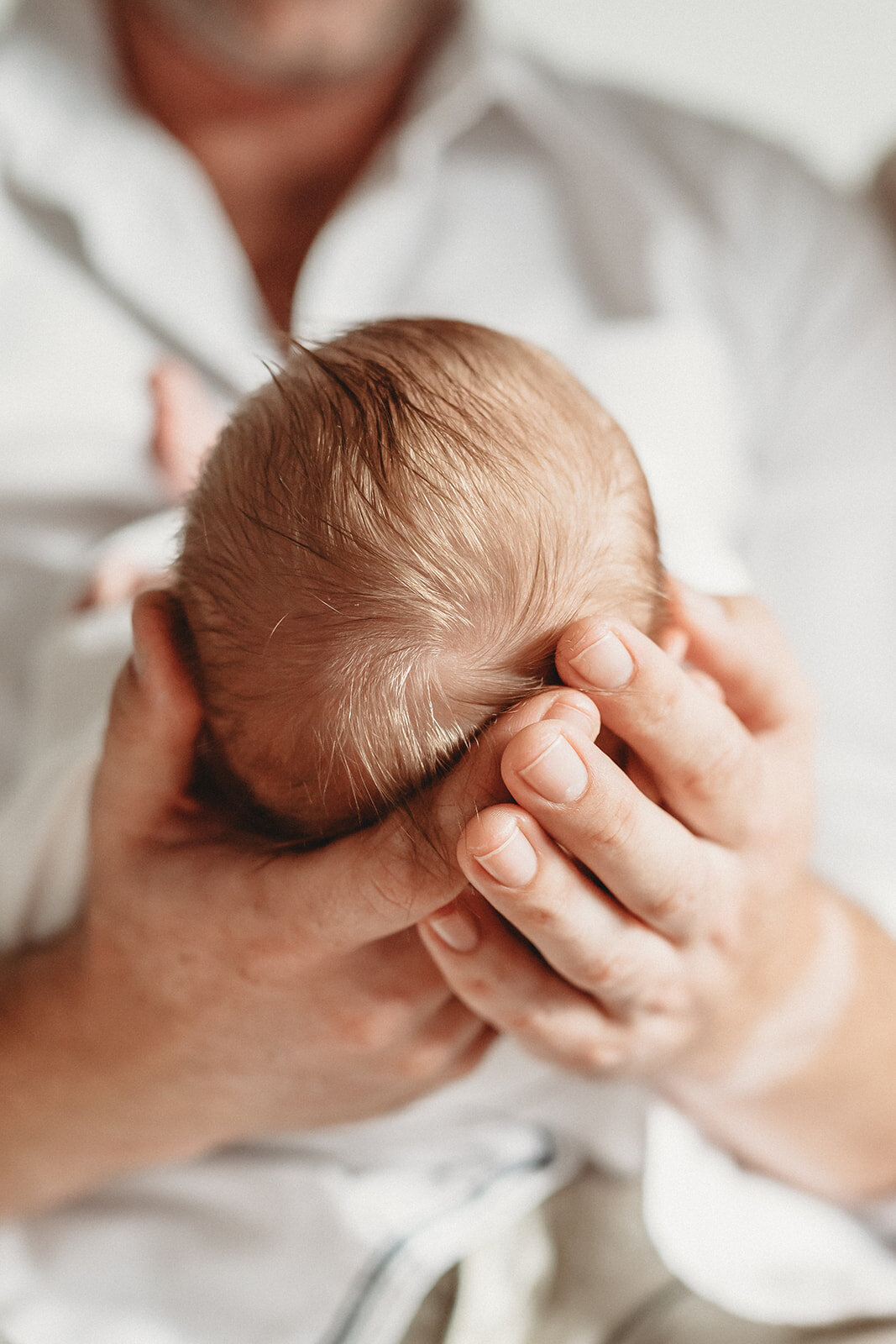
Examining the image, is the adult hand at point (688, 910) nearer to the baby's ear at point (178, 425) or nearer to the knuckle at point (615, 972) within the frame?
the knuckle at point (615, 972)

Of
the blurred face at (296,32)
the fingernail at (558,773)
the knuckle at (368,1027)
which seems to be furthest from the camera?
the blurred face at (296,32)

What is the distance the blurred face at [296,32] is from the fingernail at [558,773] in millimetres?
842

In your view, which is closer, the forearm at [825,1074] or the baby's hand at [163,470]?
the forearm at [825,1074]

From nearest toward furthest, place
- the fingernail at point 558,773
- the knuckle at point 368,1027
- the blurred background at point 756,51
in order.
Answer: the fingernail at point 558,773, the knuckle at point 368,1027, the blurred background at point 756,51

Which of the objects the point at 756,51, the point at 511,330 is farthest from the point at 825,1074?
the point at 756,51

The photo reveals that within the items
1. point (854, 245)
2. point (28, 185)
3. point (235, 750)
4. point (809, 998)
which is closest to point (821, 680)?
point (809, 998)

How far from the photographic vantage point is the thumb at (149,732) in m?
0.46

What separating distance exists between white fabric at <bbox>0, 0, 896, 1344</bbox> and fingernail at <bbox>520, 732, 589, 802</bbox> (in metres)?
0.31

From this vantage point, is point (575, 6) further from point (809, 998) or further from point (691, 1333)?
point (691, 1333)

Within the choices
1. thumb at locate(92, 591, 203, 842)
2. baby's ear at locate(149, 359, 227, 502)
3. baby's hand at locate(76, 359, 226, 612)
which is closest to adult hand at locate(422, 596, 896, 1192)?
thumb at locate(92, 591, 203, 842)

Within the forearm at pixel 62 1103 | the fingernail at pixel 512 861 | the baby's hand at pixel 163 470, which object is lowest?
the forearm at pixel 62 1103

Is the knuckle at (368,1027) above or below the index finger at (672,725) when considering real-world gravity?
below

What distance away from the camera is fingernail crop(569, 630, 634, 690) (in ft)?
1.33

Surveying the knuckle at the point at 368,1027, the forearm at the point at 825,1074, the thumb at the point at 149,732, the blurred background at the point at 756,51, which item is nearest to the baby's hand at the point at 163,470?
the thumb at the point at 149,732
